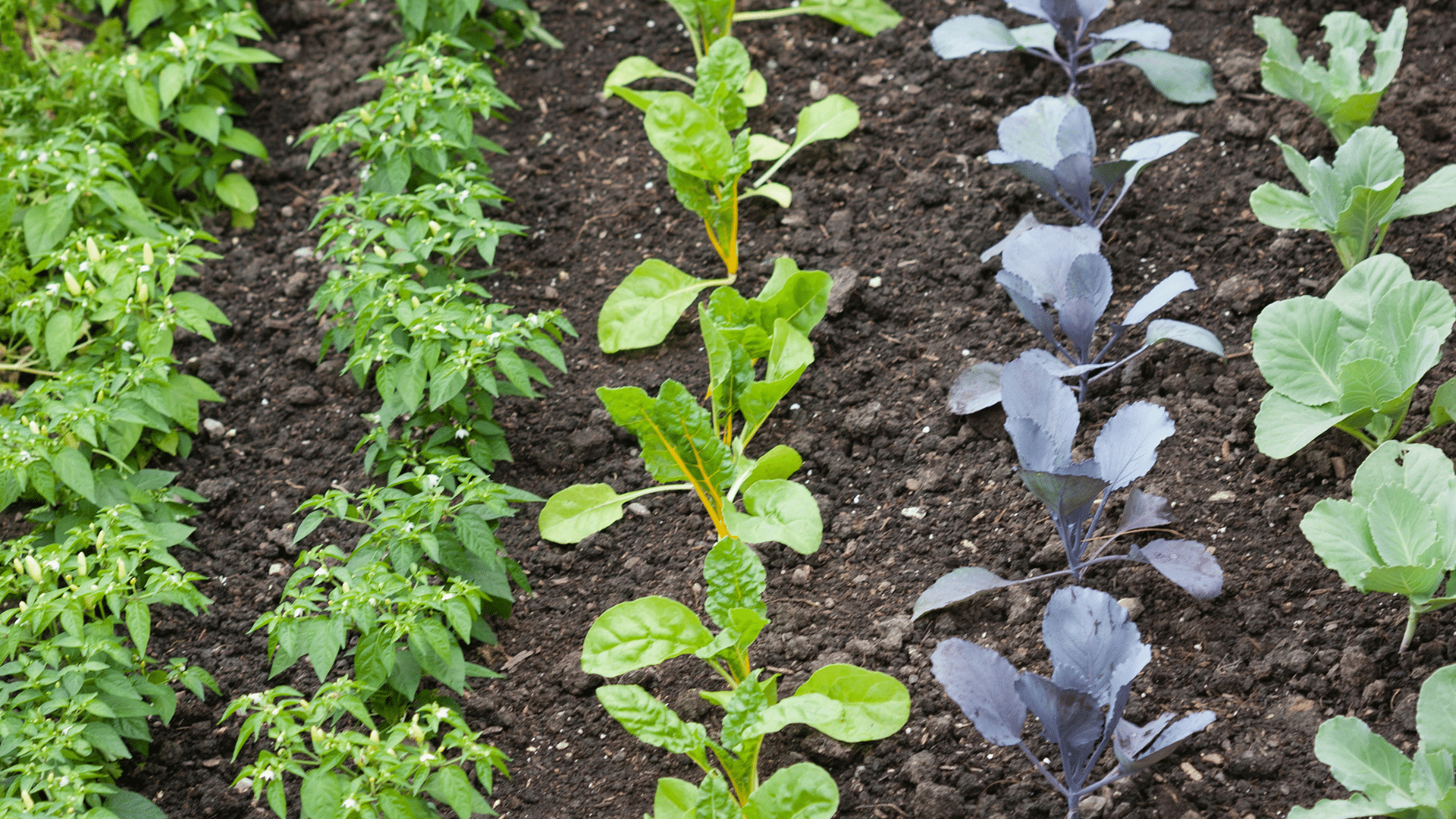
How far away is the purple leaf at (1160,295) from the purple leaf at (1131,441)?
28cm

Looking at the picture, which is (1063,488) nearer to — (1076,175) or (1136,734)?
(1136,734)

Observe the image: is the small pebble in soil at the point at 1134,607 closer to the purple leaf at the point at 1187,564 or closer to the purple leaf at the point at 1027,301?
the purple leaf at the point at 1187,564

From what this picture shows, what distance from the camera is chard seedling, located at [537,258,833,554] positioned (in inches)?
95.2

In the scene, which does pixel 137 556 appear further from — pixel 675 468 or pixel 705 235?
pixel 705 235

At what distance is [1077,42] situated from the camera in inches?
133

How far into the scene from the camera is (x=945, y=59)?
381 cm

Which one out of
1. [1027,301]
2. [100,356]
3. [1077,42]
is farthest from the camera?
[1077,42]

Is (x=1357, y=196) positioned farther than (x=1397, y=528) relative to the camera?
Yes

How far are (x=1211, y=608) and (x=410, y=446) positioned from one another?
73.6 inches

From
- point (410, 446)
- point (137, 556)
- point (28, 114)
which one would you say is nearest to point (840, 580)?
point (410, 446)

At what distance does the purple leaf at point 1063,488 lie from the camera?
7.24 ft

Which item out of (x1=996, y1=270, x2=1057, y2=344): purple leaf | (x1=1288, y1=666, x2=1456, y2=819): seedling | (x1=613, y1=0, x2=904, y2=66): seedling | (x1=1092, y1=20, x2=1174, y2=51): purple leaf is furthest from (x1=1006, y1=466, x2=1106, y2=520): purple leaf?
(x1=613, y1=0, x2=904, y2=66): seedling

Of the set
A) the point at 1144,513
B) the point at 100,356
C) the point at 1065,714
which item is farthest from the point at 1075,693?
the point at 100,356

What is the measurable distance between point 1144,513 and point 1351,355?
52 centimetres
